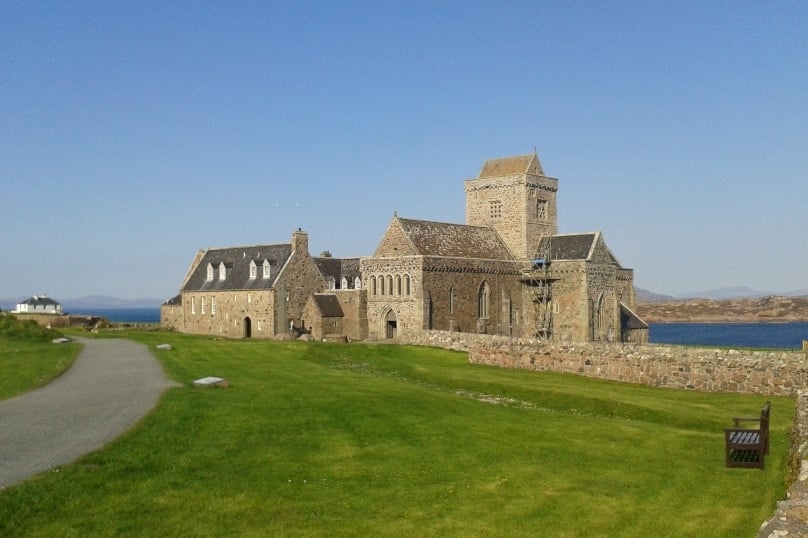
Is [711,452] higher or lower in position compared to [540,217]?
lower

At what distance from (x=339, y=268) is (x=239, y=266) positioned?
31.7ft

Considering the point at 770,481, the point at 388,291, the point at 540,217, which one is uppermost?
the point at 540,217

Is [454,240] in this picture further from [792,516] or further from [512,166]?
[792,516]

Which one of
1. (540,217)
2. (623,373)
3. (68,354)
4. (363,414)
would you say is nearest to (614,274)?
(540,217)

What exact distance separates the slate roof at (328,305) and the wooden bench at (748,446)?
155 feet

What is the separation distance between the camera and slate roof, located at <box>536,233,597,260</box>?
6406cm

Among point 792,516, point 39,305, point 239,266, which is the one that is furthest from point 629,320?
point 39,305

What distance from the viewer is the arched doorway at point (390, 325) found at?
61044mm

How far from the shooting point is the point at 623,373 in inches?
1437

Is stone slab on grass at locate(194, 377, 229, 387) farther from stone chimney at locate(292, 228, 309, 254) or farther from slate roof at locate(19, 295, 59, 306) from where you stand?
slate roof at locate(19, 295, 59, 306)

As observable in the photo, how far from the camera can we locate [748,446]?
17.2 m

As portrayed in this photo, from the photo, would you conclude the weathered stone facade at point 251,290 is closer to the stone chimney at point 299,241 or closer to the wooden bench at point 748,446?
the stone chimney at point 299,241

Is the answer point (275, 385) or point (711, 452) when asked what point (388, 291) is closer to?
point (275, 385)

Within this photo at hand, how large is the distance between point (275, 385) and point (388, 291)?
33.2 meters
